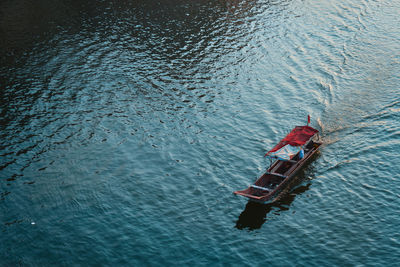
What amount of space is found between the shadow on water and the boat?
473 millimetres

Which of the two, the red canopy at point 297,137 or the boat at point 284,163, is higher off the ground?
the red canopy at point 297,137

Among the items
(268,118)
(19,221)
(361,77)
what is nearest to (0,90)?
(19,221)

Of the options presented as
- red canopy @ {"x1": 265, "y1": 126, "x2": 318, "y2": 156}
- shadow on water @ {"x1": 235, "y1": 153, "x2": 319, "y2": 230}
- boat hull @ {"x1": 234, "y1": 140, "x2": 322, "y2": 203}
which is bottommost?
shadow on water @ {"x1": 235, "y1": 153, "x2": 319, "y2": 230}

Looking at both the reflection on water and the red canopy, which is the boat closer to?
the red canopy

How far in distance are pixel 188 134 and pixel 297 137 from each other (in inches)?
547

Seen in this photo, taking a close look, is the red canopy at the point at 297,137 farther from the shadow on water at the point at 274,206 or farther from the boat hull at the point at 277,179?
the shadow on water at the point at 274,206

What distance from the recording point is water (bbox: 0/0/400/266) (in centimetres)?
3644

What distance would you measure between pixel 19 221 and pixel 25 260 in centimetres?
514

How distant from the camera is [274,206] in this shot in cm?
4088

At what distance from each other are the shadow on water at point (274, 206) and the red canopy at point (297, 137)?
3583 millimetres

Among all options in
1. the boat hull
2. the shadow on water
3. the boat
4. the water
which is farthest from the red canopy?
the shadow on water

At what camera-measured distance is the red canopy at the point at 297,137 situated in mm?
45894

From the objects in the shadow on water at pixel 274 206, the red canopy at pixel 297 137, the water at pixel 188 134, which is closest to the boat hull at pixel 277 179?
the shadow on water at pixel 274 206

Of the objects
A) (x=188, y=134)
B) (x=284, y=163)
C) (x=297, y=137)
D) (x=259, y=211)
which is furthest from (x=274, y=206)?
(x=188, y=134)
